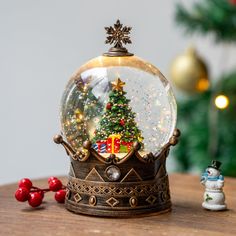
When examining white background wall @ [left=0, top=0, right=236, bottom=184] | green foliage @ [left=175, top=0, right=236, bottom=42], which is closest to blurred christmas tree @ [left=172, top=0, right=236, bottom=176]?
green foliage @ [left=175, top=0, right=236, bottom=42]

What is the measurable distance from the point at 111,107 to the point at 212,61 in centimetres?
196

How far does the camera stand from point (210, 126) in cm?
287

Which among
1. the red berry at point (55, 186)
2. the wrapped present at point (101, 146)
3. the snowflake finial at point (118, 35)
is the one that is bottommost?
the red berry at point (55, 186)

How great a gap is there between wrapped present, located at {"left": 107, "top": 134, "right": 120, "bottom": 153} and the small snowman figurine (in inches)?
8.7

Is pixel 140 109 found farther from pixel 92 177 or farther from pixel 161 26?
pixel 161 26

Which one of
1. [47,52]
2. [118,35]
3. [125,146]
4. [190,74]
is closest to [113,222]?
[125,146]

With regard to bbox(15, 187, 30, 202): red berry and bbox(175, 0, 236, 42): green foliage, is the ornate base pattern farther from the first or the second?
bbox(175, 0, 236, 42): green foliage

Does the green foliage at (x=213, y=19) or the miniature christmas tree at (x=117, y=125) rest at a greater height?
the green foliage at (x=213, y=19)

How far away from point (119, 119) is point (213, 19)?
124cm

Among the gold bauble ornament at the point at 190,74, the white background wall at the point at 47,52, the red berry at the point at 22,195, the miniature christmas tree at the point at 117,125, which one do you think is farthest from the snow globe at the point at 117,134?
the white background wall at the point at 47,52

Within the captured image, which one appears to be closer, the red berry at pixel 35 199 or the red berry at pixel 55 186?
the red berry at pixel 35 199

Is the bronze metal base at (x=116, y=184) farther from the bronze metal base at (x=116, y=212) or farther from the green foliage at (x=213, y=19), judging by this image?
the green foliage at (x=213, y=19)

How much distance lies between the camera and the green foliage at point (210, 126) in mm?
2824

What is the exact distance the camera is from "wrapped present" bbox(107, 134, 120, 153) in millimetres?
1652
